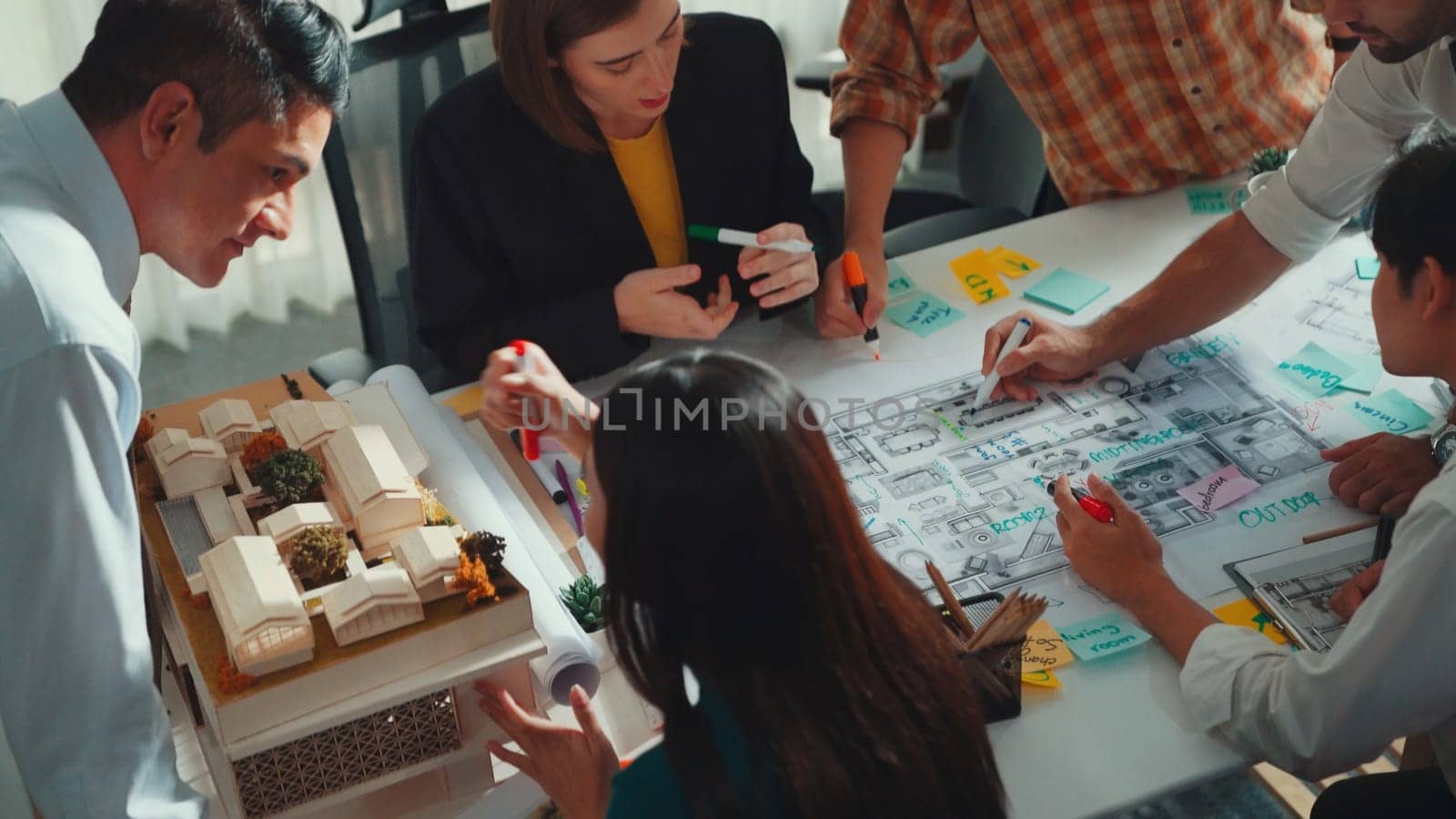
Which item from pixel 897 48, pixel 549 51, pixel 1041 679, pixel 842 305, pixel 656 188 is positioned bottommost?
pixel 1041 679

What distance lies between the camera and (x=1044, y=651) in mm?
1289

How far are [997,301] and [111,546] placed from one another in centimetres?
124

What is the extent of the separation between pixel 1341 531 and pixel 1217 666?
0.31m

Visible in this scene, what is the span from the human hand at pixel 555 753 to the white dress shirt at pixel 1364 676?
575mm

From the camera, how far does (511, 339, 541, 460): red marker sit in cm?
136

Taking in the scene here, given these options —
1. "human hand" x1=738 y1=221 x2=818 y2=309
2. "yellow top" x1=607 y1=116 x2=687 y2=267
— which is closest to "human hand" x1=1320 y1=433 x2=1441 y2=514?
"human hand" x1=738 y1=221 x2=818 y2=309

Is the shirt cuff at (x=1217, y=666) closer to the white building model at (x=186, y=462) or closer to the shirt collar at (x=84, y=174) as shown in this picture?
the white building model at (x=186, y=462)

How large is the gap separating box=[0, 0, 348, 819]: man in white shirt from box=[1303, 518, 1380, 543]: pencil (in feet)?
3.76

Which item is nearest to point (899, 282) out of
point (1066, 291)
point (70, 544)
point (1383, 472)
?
point (1066, 291)

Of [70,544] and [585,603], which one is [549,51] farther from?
[70,544]

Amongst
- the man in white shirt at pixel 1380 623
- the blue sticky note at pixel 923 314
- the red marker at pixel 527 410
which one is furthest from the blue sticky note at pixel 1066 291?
the red marker at pixel 527 410

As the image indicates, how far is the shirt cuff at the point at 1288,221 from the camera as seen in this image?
172cm

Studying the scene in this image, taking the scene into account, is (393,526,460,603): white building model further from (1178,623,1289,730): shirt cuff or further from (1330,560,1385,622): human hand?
(1330,560,1385,622): human hand

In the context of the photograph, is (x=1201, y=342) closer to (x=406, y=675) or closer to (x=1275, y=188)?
(x=1275, y=188)
